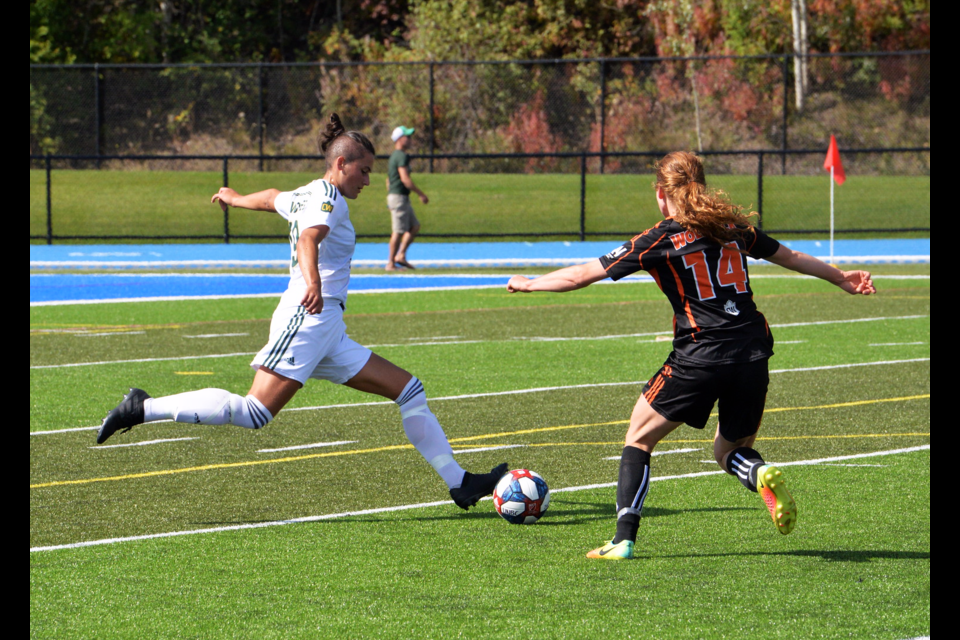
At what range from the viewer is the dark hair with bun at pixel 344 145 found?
706 cm

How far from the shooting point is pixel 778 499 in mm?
5953

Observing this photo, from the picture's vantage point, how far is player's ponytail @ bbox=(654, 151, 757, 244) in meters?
6.01

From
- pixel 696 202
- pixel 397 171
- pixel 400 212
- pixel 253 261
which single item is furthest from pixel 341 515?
pixel 253 261

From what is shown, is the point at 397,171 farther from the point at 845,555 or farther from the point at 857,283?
the point at 845,555

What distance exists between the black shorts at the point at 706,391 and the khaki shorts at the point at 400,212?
16735mm

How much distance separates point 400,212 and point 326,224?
15983 millimetres

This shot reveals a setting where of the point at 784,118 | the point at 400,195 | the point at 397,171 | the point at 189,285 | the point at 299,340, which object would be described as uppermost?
the point at 784,118

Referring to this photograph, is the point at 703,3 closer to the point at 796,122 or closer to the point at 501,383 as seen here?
the point at 796,122

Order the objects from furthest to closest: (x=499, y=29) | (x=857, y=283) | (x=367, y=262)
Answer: (x=499, y=29), (x=367, y=262), (x=857, y=283)

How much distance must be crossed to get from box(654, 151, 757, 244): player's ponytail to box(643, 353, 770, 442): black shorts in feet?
1.93

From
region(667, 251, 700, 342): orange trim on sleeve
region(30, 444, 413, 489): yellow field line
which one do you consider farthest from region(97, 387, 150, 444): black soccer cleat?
region(667, 251, 700, 342): orange trim on sleeve

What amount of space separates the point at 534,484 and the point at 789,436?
310 cm

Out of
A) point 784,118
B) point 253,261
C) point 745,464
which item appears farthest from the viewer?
point 784,118

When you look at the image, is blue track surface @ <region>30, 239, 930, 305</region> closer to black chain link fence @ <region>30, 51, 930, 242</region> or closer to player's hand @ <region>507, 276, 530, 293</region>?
black chain link fence @ <region>30, 51, 930, 242</region>
